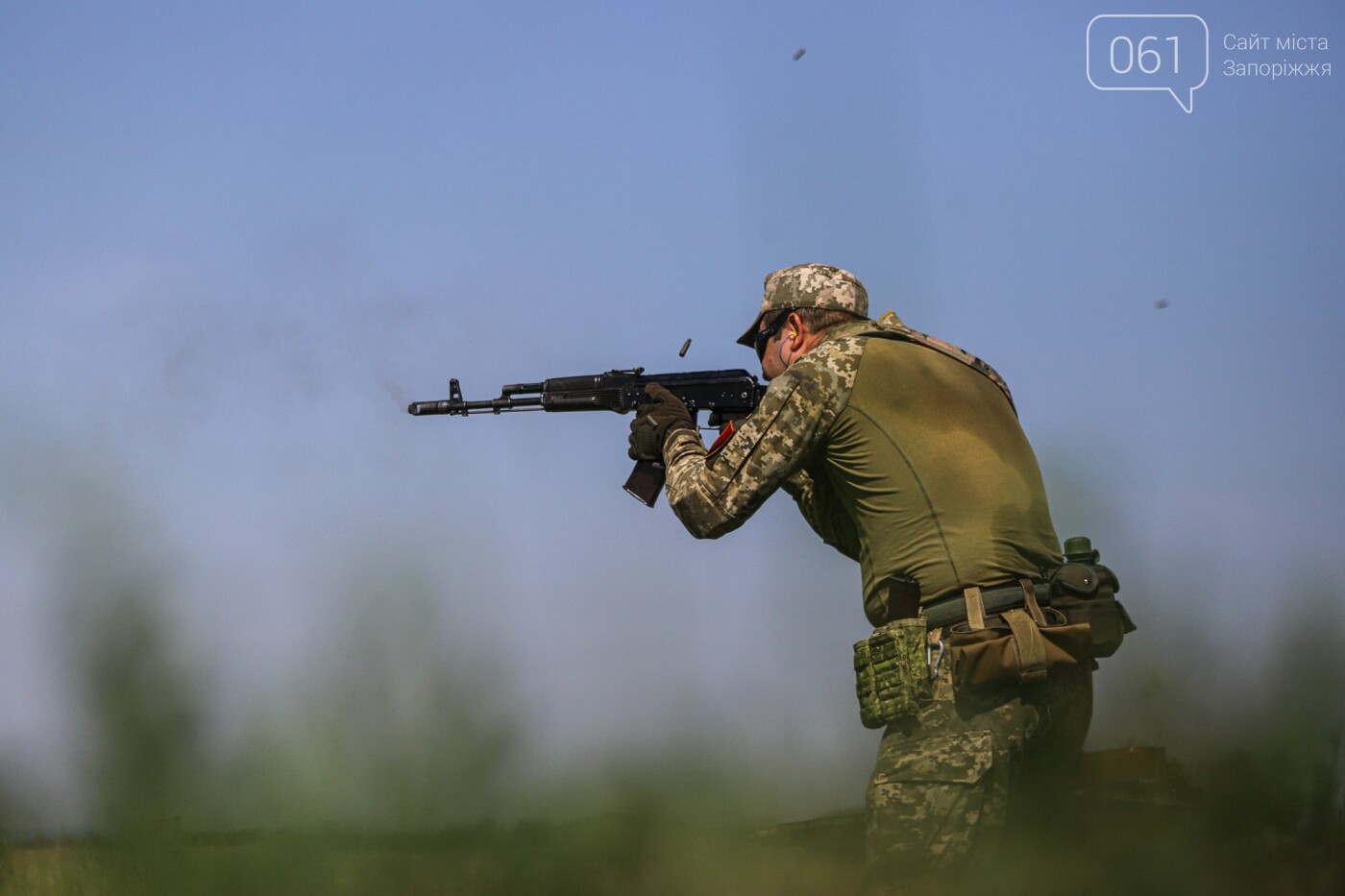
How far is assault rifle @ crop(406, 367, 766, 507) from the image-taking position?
7.21 metres

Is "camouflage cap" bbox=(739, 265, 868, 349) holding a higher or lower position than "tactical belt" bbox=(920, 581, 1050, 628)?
higher

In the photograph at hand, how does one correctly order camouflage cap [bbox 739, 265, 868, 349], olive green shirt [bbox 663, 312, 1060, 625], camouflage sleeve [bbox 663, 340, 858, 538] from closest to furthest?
olive green shirt [bbox 663, 312, 1060, 625] → camouflage sleeve [bbox 663, 340, 858, 538] → camouflage cap [bbox 739, 265, 868, 349]

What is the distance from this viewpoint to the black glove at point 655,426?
6.79 metres

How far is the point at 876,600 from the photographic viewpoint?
5758 millimetres

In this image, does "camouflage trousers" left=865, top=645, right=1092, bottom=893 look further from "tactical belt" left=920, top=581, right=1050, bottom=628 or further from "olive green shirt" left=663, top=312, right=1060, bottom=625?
"olive green shirt" left=663, top=312, right=1060, bottom=625

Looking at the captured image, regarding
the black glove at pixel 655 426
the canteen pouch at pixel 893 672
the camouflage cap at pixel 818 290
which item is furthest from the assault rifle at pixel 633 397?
the canteen pouch at pixel 893 672

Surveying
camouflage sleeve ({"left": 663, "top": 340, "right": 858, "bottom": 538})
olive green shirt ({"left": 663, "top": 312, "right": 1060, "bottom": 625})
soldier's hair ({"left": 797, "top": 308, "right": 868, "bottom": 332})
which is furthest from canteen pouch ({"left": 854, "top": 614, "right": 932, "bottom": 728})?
soldier's hair ({"left": 797, "top": 308, "right": 868, "bottom": 332})

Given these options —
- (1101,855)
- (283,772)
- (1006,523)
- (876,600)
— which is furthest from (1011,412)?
(283,772)

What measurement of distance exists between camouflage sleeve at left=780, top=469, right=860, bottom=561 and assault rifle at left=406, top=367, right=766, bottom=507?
735 millimetres

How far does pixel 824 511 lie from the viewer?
21.2 ft

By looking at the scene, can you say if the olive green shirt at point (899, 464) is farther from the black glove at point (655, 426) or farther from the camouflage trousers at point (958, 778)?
the black glove at point (655, 426)

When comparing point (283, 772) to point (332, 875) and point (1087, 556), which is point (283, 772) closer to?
point (332, 875)

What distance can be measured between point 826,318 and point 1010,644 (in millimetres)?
1739

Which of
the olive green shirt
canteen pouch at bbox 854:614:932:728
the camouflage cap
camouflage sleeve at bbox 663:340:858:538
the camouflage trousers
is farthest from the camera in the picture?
the camouflage cap
